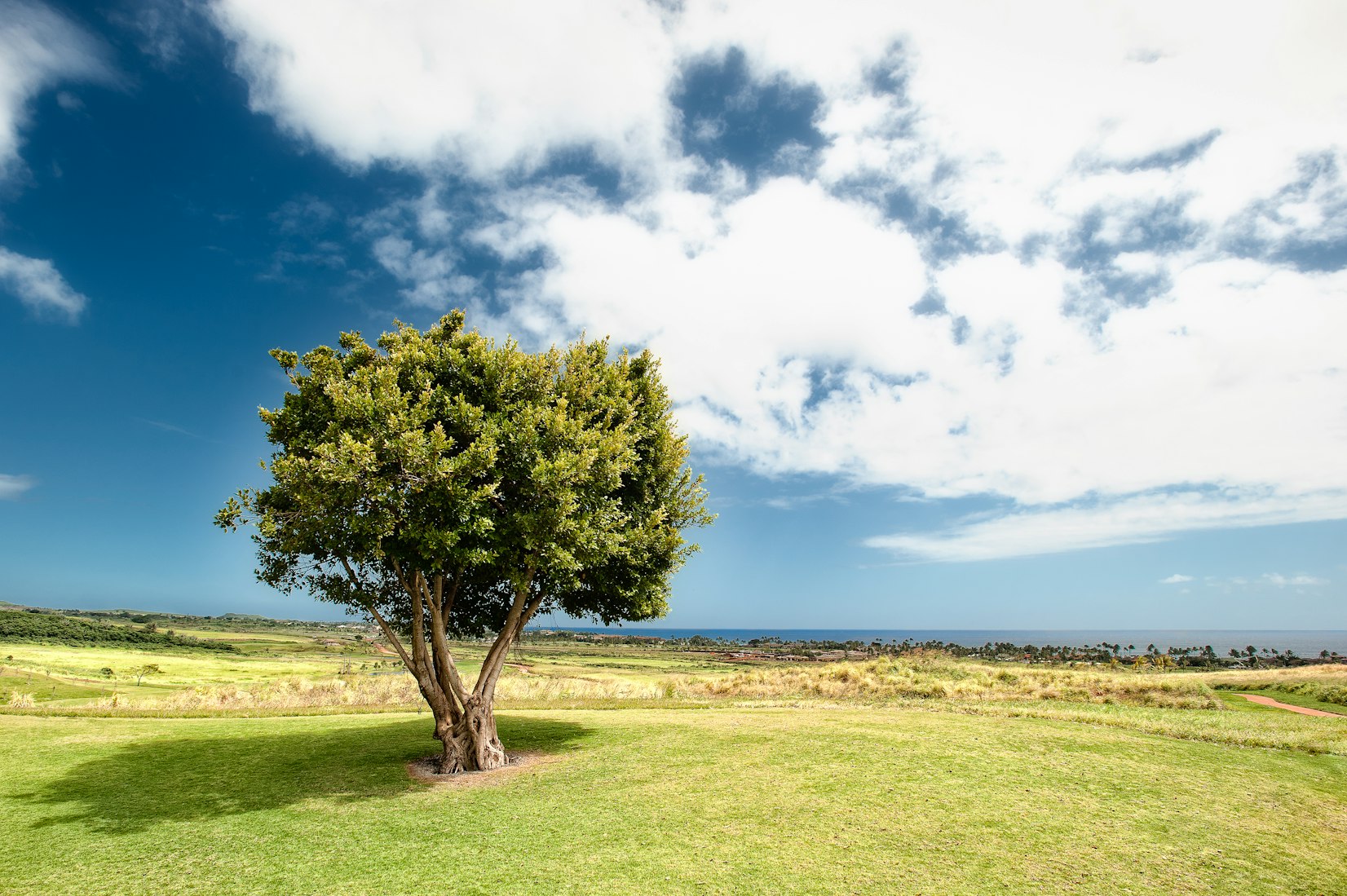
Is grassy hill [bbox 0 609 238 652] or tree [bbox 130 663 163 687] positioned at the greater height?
tree [bbox 130 663 163 687]

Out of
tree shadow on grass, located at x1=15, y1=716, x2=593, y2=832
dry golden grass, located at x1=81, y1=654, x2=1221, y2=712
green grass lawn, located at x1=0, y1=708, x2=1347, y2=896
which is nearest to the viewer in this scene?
green grass lawn, located at x1=0, y1=708, x2=1347, y2=896

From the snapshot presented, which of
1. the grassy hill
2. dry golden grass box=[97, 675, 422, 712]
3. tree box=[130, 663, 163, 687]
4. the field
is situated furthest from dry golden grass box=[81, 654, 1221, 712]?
the grassy hill

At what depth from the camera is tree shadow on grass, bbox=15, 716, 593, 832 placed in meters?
11.1

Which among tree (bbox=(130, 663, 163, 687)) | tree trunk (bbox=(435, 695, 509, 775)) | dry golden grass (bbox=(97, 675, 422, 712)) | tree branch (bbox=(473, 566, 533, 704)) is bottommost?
tree (bbox=(130, 663, 163, 687))

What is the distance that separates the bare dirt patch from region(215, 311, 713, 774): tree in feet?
1.35

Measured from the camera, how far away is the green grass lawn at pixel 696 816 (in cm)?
789

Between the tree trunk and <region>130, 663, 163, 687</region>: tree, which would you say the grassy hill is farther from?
the tree trunk

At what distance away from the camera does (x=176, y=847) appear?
30.3ft

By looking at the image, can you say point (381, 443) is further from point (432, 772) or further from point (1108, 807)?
point (1108, 807)

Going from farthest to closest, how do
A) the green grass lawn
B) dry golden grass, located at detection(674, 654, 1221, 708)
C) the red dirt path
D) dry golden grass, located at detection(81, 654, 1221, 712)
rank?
1. dry golden grass, located at detection(674, 654, 1221, 708)
2. dry golden grass, located at detection(81, 654, 1221, 712)
3. the red dirt path
4. the green grass lawn

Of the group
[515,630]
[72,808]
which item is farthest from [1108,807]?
[72,808]

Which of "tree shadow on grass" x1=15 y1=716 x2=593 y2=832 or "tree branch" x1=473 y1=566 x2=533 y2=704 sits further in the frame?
"tree branch" x1=473 y1=566 x2=533 y2=704

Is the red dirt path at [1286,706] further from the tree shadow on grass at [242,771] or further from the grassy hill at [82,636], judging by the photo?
the grassy hill at [82,636]

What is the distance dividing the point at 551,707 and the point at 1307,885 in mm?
22633
